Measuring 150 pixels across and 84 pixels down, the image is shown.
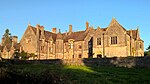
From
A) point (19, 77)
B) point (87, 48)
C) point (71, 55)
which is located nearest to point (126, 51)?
point (87, 48)

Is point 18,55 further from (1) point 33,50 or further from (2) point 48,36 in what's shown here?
(2) point 48,36

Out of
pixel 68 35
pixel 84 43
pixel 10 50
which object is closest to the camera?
pixel 84 43

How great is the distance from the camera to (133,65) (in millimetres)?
32125

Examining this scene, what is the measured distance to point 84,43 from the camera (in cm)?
6153

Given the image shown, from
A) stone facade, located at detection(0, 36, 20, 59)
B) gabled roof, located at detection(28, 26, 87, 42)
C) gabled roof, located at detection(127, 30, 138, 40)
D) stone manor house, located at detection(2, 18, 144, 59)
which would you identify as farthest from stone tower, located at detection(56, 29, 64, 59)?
gabled roof, located at detection(127, 30, 138, 40)

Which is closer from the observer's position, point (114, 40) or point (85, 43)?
point (114, 40)

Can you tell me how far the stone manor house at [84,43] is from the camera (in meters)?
53.9

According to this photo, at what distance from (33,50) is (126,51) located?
2355cm

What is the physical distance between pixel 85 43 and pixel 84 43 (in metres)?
0.32

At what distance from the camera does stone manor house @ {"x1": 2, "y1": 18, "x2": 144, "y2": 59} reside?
5394 cm

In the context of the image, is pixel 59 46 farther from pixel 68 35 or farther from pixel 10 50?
pixel 10 50

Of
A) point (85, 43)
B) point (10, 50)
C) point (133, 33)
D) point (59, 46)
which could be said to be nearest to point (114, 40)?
point (133, 33)

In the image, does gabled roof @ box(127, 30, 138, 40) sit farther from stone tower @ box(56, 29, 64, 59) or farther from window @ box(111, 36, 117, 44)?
stone tower @ box(56, 29, 64, 59)

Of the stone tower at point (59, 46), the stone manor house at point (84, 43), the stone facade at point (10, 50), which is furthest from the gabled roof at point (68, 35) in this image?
the stone facade at point (10, 50)
